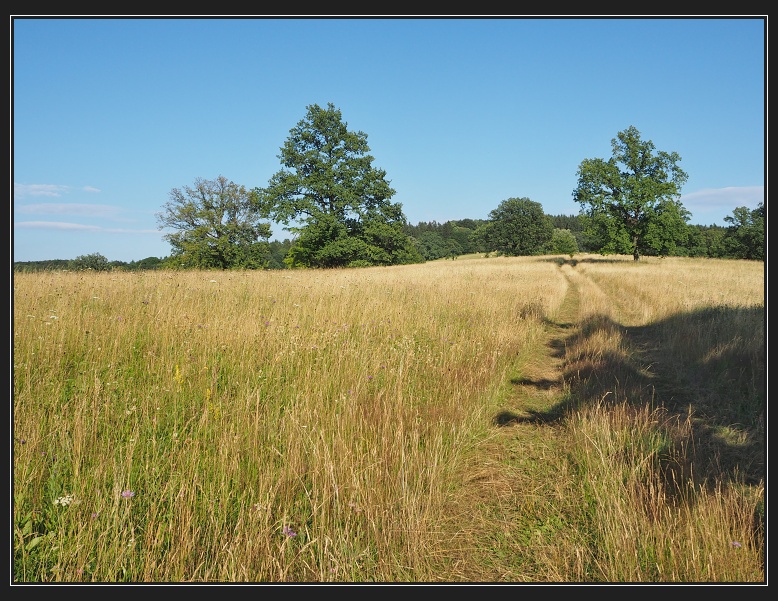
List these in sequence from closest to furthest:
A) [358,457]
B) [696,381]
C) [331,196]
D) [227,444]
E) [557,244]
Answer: [227,444]
[358,457]
[696,381]
[331,196]
[557,244]

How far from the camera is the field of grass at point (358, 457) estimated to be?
201 cm

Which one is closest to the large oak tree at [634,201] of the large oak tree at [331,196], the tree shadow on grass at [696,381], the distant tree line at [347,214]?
the distant tree line at [347,214]

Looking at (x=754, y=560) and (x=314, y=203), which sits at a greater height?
(x=314, y=203)

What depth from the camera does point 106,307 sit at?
6.16 metres

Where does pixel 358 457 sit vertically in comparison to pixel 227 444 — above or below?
below

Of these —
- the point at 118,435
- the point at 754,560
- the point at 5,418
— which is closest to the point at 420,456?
the point at 754,560

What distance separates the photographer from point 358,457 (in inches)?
108

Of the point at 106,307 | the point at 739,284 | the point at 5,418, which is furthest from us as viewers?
the point at 739,284

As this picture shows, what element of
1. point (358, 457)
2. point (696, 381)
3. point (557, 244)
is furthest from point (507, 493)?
point (557, 244)

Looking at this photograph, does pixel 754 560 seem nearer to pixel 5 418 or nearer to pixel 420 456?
pixel 420 456

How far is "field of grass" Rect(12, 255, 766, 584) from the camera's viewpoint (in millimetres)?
2010

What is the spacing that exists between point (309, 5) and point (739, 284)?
15.7 m

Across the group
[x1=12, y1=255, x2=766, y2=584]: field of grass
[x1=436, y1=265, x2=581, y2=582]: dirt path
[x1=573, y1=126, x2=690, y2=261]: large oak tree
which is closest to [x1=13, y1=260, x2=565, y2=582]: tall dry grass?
[x1=12, y1=255, x2=766, y2=584]: field of grass

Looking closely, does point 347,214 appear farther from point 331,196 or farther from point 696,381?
point 696,381
